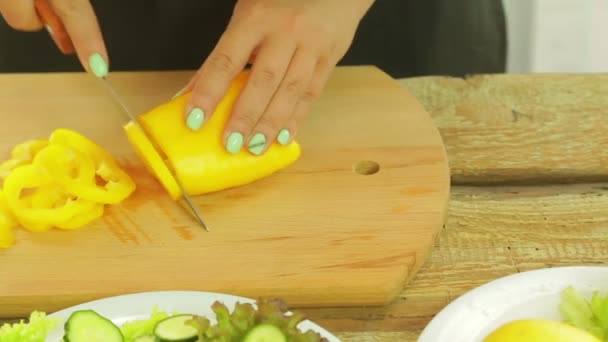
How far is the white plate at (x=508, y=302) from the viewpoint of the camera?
1.07 m

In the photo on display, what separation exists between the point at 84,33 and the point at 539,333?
35.2 inches

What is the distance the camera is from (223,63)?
148 centimetres

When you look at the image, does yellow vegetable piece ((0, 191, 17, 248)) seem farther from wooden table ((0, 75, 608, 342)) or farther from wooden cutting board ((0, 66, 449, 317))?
wooden table ((0, 75, 608, 342))

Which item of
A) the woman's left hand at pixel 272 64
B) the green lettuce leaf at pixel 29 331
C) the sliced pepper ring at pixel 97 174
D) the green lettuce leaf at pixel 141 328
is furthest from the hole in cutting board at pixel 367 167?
the green lettuce leaf at pixel 29 331

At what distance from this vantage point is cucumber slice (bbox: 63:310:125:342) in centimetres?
104

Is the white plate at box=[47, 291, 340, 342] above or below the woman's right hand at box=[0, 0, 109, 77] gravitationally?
below

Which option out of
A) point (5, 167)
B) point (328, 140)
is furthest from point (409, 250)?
point (5, 167)

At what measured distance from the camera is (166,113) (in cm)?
144

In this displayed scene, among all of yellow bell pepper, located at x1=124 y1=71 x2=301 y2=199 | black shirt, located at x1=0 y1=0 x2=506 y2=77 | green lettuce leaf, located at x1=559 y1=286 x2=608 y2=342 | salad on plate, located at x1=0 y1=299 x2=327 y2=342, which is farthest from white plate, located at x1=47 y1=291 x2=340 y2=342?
black shirt, located at x1=0 y1=0 x2=506 y2=77

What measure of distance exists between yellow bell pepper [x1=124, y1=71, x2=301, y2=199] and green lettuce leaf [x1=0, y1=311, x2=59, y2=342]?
386 millimetres

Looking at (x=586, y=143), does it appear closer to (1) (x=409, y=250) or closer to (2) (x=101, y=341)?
(1) (x=409, y=250)

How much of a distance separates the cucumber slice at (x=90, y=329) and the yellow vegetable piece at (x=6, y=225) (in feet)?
1.08

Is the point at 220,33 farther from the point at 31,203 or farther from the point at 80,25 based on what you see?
the point at 31,203

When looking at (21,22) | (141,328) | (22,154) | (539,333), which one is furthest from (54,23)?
(539,333)
